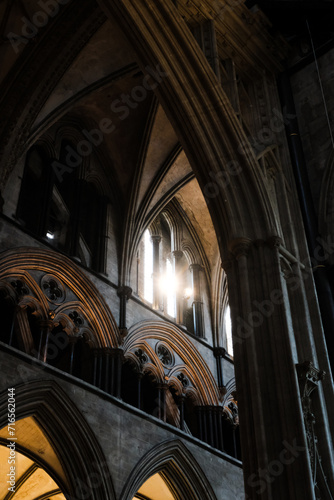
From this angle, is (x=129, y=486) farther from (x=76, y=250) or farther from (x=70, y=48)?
(x=70, y=48)

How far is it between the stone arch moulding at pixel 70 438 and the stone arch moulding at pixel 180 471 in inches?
52.9

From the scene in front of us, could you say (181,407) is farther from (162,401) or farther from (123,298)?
(123,298)

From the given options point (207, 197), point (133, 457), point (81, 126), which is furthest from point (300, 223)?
point (81, 126)

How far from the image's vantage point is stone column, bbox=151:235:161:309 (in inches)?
579

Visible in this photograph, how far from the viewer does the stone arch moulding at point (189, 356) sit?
552 inches

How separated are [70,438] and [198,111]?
568 cm

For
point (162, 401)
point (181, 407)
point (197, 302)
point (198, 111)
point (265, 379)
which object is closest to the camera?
point (265, 379)

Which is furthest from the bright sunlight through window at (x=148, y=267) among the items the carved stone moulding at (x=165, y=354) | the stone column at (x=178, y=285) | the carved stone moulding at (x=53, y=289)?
the carved stone moulding at (x=53, y=289)

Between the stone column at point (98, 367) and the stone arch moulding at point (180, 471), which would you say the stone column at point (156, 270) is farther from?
the stone arch moulding at point (180, 471)

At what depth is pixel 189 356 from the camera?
14.5 metres

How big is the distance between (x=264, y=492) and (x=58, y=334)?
6.83 meters

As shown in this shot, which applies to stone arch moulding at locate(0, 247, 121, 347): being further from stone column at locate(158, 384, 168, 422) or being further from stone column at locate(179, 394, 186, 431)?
stone column at locate(179, 394, 186, 431)

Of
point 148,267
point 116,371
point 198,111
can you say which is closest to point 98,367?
point 116,371

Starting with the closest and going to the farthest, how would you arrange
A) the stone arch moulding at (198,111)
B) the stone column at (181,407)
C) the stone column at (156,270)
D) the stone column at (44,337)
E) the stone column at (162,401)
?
1. the stone arch moulding at (198,111)
2. the stone column at (44,337)
3. the stone column at (162,401)
4. the stone column at (181,407)
5. the stone column at (156,270)
